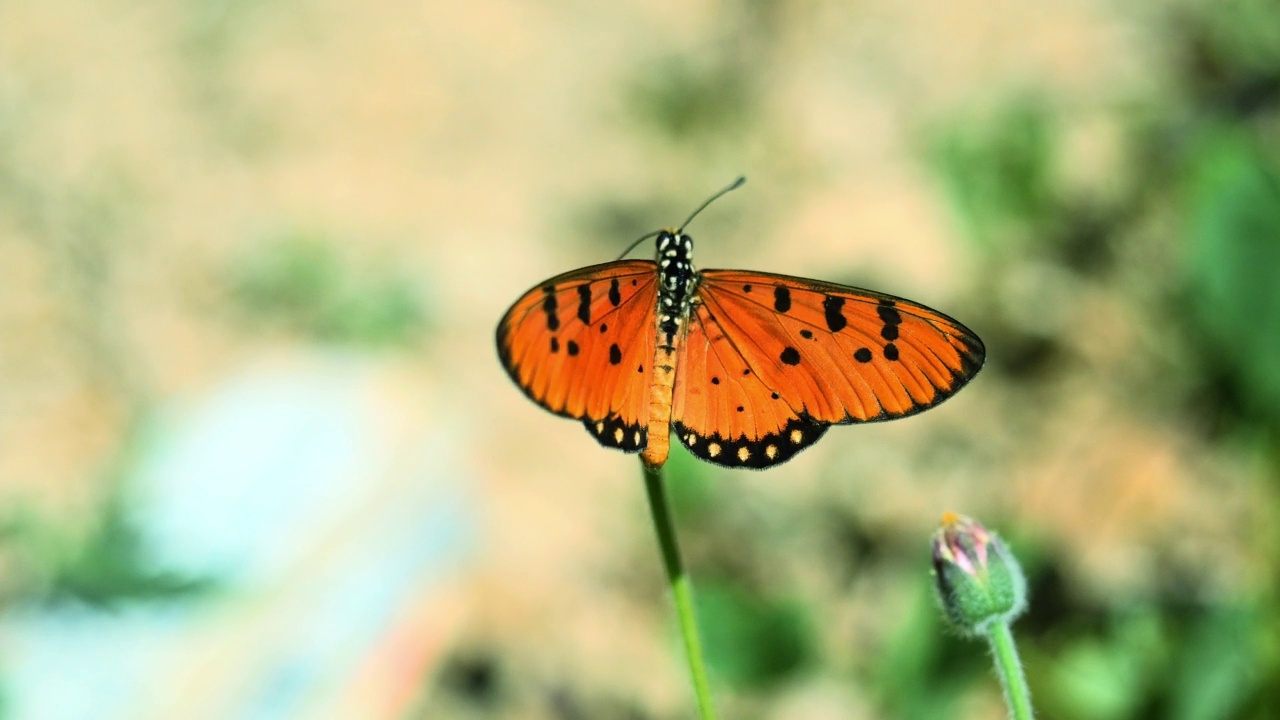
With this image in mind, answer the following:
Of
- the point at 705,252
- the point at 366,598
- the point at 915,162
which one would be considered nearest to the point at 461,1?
the point at 705,252

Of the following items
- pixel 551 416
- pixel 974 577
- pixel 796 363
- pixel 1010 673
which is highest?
pixel 551 416

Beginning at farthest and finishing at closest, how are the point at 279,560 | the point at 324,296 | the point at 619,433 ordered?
the point at 324,296 < the point at 279,560 < the point at 619,433

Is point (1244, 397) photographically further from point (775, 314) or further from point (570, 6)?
point (570, 6)

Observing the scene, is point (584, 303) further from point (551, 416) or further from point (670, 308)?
point (551, 416)

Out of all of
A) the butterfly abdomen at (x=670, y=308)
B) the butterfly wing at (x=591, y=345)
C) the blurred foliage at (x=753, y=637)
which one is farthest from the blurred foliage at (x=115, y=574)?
the butterfly abdomen at (x=670, y=308)

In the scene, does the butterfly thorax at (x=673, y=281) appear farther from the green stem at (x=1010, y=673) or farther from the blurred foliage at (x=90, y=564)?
the blurred foliage at (x=90, y=564)

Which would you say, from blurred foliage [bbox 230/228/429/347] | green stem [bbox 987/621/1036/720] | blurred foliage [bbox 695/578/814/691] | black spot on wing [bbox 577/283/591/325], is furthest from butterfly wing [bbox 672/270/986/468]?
blurred foliage [bbox 230/228/429/347]

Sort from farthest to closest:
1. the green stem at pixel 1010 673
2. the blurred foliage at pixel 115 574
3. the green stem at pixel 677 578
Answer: the blurred foliage at pixel 115 574
the green stem at pixel 1010 673
the green stem at pixel 677 578

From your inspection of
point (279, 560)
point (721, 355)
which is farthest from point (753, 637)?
point (279, 560)
